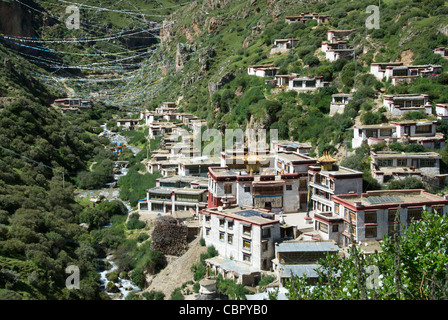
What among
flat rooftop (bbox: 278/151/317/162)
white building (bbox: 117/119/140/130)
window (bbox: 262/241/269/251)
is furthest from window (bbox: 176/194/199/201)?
white building (bbox: 117/119/140/130)

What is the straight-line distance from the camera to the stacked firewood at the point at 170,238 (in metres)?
22.9

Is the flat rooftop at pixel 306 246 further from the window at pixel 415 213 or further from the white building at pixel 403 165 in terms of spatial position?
the white building at pixel 403 165

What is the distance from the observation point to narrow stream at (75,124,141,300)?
71.5 ft

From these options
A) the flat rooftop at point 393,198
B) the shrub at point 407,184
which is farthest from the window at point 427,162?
the flat rooftop at point 393,198

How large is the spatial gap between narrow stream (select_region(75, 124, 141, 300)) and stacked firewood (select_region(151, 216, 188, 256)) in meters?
2.03

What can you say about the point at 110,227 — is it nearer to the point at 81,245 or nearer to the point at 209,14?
the point at 81,245

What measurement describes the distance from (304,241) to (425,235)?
8669 mm

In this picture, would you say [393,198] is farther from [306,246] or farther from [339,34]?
[339,34]

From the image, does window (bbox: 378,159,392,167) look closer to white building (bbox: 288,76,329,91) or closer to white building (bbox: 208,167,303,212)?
white building (bbox: 208,167,303,212)

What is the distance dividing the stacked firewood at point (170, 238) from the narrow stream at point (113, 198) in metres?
2.03

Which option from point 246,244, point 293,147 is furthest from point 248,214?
point 293,147

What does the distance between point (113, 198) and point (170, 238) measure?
40.5 ft

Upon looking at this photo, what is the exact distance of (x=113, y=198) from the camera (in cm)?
3422
